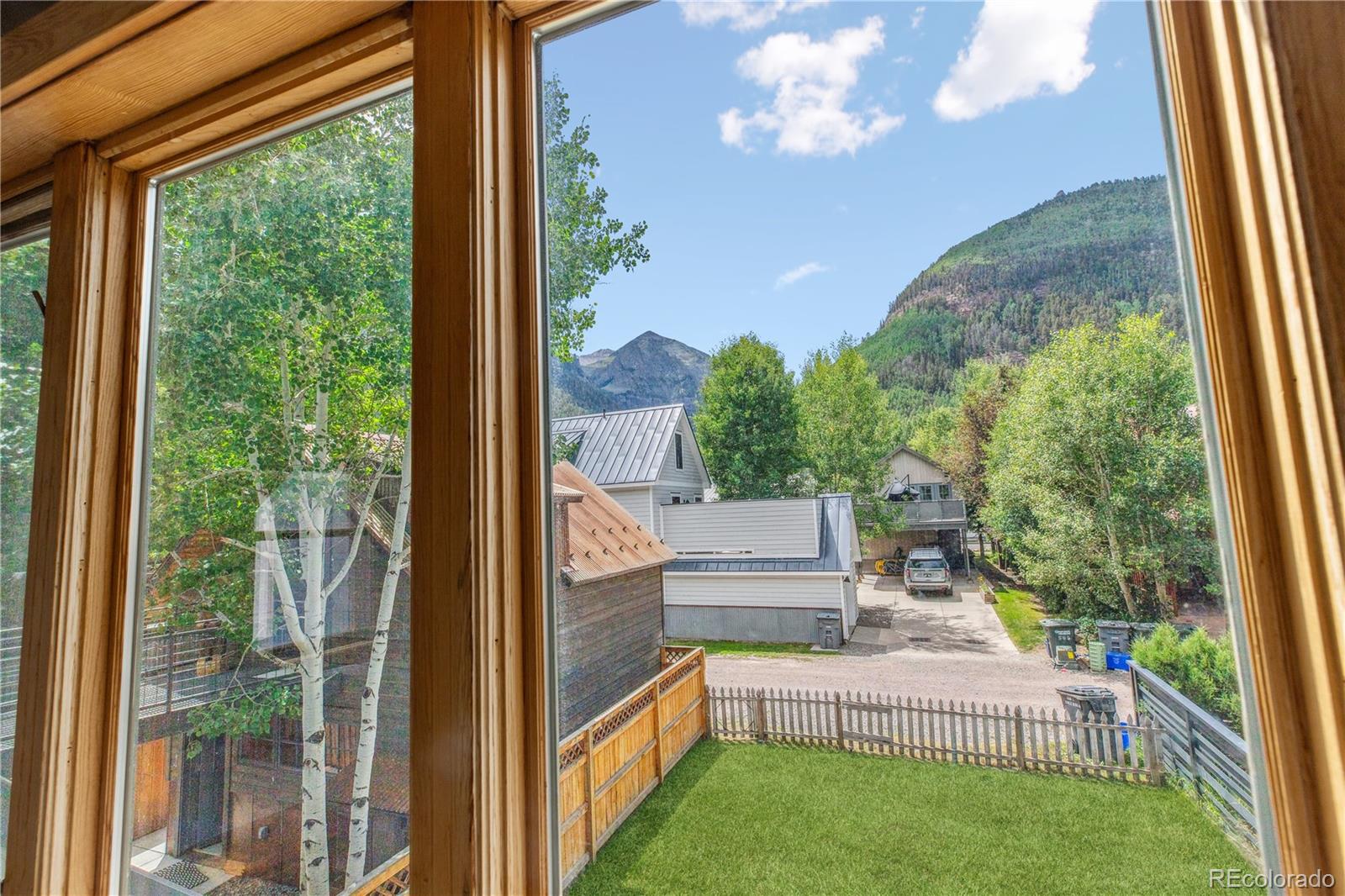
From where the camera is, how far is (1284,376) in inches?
13.8

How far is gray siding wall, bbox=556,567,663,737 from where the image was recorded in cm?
65

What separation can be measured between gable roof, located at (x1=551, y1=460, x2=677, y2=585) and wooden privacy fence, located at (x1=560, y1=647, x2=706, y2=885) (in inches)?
4.7

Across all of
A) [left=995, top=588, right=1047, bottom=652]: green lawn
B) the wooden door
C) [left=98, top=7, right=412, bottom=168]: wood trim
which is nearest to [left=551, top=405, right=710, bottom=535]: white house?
[left=995, top=588, right=1047, bottom=652]: green lawn

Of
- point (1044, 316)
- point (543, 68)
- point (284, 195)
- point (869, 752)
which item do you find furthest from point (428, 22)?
point (869, 752)

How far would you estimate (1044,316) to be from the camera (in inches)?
20.1

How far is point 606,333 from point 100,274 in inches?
34.1

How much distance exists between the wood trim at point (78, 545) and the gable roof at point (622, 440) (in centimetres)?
77

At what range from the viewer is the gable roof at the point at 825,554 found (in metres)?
0.64

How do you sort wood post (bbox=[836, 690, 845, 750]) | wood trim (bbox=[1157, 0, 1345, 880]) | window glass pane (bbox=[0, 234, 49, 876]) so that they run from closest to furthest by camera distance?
wood trim (bbox=[1157, 0, 1345, 880]) < wood post (bbox=[836, 690, 845, 750]) < window glass pane (bbox=[0, 234, 49, 876])

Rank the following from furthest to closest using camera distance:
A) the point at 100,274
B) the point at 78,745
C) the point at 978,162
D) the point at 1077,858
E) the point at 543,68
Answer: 1. the point at 100,274
2. the point at 78,745
3. the point at 543,68
4. the point at 978,162
5. the point at 1077,858

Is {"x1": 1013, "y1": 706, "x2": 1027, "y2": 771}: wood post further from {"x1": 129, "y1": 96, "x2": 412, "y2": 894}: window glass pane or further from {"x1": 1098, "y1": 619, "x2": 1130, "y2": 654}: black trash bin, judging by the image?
{"x1": 129, "y1": 96, "x2": 412, "y2": 894}: window glass pane

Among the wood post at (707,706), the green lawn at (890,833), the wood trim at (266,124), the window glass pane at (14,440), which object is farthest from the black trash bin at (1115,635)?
the window glass pane at (14,440)

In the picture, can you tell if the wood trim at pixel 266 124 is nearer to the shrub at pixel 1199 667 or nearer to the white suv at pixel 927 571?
the white suv at pixel 927 571

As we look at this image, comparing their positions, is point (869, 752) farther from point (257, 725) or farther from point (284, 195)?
point (284, 195)
